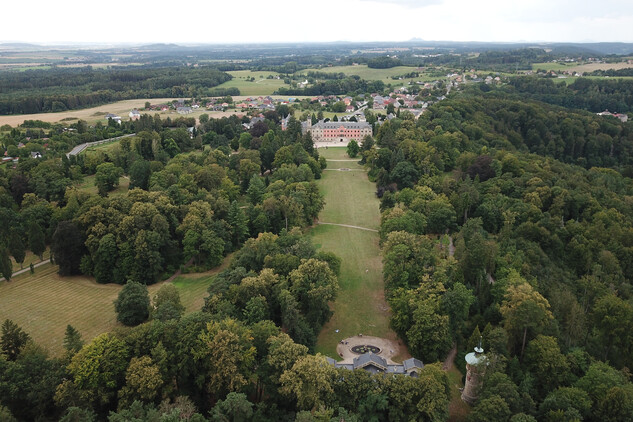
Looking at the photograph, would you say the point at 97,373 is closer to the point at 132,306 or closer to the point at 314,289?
the point at 132,306

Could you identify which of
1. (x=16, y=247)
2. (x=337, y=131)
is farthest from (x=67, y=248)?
(x=337, y=131)

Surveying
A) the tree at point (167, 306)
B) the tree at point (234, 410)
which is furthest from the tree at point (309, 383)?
the tree at point (167, 306)

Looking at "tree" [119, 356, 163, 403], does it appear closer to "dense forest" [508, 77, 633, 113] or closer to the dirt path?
the dirt path

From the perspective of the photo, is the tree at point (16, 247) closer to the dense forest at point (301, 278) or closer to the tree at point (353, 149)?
the dense forest at point (301, 278)

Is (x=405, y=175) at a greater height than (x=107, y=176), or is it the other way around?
(x=107, y=176)

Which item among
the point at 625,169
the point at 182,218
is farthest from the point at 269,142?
the point at 625,169

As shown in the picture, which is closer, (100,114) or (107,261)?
(107,261)
